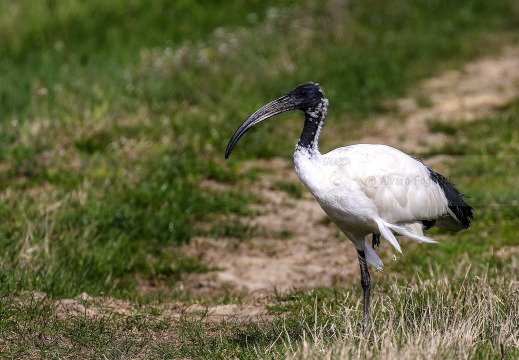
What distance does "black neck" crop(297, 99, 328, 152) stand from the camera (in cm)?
486

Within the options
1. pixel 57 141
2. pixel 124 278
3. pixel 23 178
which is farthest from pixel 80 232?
pixel 57 141

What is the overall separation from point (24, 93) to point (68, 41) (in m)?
2.44

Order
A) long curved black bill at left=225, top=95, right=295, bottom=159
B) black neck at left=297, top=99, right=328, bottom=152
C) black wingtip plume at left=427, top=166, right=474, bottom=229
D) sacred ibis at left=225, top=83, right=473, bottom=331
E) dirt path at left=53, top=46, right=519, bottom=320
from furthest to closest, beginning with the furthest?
dirt path at left=53, top=46, right=519, bottom=320 → black wingtip plume at left=427, top=166, right=474, bottom=229 → long curved black bill at left=225, top=95, right=295, bottom=159 → black neck at left=297, top=99, right=328, bottom=152 → sacred ibis at left=225, top=83, right=473, bottom=331

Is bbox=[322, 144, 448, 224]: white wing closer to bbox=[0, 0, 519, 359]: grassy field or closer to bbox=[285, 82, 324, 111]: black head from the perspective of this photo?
bbox=[285, 82, 324, 111]: black head

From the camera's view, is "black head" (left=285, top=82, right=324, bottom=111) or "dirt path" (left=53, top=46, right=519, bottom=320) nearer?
"black head" (left=285, top=82, right=324, bottom=111)

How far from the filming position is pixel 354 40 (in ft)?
40.0

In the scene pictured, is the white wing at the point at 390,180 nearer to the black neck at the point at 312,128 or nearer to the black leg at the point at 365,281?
the black neck at the point at 312,128

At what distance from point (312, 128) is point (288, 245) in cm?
246

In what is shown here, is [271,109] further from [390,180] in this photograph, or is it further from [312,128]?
[390,180]

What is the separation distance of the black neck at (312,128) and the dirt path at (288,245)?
→ 3.92 feet

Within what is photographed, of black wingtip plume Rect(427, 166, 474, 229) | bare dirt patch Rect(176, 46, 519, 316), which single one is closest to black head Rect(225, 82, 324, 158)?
black wingtip plume Rect(427, 166, 474, 229)

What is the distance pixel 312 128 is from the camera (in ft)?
16.4

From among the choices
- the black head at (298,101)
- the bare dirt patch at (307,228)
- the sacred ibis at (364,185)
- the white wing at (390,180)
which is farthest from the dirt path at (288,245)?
the black head at (298,101)

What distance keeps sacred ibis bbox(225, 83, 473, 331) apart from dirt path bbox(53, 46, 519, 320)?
100cm
